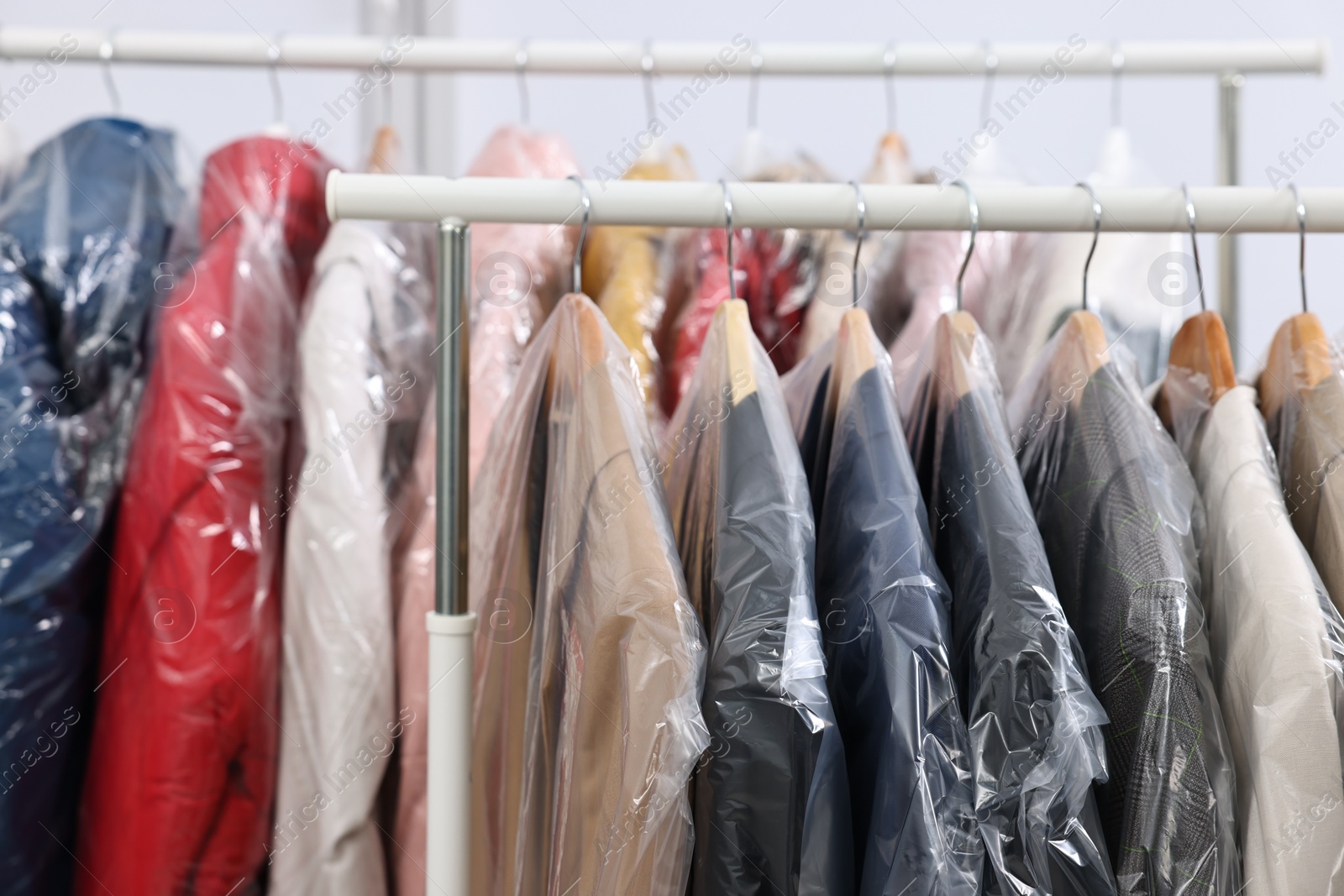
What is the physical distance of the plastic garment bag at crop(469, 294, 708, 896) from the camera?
0.50 metres

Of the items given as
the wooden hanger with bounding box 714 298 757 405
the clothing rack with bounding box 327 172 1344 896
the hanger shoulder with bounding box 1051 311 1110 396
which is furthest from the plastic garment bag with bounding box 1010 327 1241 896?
the wooden hanger with bounding box 714 298 757 405

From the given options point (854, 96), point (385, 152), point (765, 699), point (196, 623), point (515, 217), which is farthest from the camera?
point (854, 96)

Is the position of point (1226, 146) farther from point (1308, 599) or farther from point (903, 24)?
point (903, 24)

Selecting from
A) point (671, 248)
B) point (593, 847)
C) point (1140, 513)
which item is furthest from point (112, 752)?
point (1140, 513)

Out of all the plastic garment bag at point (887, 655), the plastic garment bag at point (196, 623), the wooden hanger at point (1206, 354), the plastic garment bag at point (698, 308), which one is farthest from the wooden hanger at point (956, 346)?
the plastic garment bag at point (196, 623)

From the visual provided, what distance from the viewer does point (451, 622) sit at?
59 cm

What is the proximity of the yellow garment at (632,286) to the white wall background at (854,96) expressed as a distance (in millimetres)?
738

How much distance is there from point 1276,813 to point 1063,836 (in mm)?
117

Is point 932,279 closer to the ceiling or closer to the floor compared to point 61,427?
closer to the ceiling

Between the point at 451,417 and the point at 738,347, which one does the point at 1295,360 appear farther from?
the point at 451,417

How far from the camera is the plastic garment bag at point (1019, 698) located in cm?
49

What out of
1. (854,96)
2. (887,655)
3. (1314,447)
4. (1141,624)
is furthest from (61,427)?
(854,96)

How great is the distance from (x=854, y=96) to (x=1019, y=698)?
147 cm

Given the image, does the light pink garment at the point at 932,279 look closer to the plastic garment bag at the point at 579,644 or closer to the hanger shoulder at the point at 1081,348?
the hanger shoulder at the point at 1081,348
